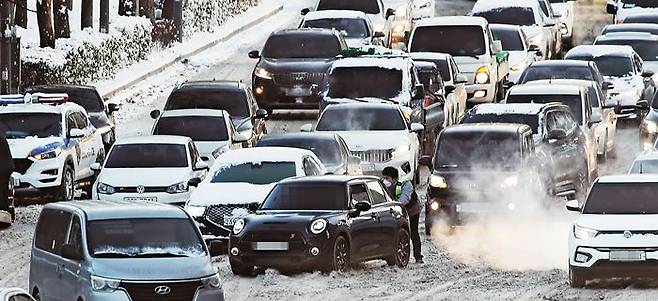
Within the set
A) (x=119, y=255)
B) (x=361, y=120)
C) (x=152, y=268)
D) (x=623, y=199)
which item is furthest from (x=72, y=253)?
(x=361, y=120)

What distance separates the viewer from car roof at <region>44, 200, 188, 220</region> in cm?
2016

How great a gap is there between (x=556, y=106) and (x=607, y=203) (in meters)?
9.59

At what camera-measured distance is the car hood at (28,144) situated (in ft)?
104

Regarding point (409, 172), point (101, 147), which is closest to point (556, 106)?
point (409, 172)

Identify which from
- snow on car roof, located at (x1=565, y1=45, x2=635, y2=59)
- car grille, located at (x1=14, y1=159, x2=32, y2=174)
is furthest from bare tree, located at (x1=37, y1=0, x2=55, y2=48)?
car grille, located at (x1=14, y1=159, x2=32, y2=174)

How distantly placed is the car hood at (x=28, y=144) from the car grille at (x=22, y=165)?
0.23ft

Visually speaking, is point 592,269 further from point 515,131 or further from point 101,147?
point 101,147

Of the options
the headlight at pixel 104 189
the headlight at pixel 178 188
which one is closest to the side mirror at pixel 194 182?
the headlight at pixel 178 188

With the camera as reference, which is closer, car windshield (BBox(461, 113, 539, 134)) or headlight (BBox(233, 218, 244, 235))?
headlight (BBox(233, 218, 244, 235))

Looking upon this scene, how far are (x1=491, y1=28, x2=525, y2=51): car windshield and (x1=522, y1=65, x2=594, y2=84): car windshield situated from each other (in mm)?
5745

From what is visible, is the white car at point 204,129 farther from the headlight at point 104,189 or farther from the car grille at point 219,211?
the car grille at point 219,211

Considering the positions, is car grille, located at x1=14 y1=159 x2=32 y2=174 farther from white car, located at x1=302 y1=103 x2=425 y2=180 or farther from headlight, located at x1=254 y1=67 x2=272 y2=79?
headlight, located at x1=254 y1=67 x2=272 y2=79

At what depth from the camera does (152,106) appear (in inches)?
1762

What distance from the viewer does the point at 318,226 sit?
Result: 24000mm
